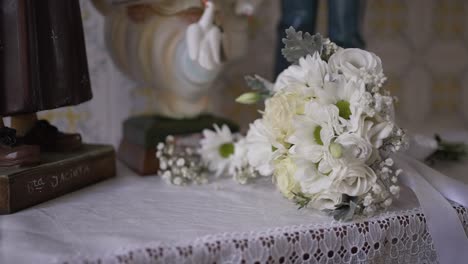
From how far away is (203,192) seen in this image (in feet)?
2.58

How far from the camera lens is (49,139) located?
0.80 meters

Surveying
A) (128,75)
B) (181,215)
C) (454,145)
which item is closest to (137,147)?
(128,75)

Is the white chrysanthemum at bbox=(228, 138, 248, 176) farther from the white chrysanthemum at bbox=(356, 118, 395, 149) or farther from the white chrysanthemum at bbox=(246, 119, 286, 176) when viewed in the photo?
the white chrysanthemum at bbox=(356, 118, 395, 149)

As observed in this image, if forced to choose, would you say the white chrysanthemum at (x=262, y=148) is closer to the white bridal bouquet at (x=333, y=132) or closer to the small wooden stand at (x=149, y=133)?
the white bridal bouquet at (x=333, y=132)

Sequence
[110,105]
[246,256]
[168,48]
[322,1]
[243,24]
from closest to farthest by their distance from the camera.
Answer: [246,256] → [168,48] → [243,24] → [110,105] → [322,1]

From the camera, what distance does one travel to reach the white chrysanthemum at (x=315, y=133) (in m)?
0.63

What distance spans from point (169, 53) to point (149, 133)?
0.15 metres

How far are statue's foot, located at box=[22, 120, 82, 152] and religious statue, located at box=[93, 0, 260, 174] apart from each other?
138mm

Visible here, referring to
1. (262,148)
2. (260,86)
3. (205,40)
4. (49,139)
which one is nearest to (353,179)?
(262,148)

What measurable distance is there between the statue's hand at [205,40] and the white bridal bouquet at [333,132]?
181 mm

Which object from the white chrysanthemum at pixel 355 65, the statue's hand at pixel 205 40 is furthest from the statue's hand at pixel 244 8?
the white chrysanthemum at pixel 355 65

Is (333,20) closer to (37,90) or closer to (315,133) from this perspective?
(315,133)

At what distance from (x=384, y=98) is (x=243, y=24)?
0.42 m

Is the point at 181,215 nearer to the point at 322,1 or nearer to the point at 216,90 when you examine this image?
the point at 216,90
